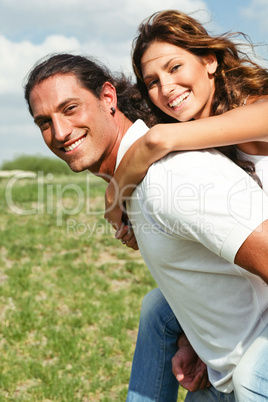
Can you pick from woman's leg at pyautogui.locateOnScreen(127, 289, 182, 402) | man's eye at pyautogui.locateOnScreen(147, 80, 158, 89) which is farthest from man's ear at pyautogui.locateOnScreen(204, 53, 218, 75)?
woman's leg at pyautogui.locateOnScreen(127, 289, 182, 402)

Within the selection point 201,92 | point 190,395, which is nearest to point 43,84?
point 201,92

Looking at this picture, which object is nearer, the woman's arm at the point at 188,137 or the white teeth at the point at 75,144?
the woman's arm at the point at 188,137

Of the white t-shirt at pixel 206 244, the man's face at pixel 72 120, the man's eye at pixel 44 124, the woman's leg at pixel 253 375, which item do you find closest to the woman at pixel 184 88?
the man's face at pixel 72 120

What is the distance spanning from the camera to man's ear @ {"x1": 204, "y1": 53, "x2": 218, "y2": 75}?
3203 mm

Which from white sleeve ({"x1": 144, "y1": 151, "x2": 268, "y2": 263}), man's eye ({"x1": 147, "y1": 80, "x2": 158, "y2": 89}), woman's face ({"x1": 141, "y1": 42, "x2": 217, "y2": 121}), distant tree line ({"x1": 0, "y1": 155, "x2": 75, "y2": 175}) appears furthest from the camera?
distant tree line ({"x1": 0, "y1": 155, "x2": 75, "y2": 175})

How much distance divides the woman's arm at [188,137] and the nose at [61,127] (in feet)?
1.15

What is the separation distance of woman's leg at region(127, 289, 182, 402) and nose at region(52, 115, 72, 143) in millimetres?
1012

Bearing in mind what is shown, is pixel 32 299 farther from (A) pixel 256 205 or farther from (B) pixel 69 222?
(A) pixel 256 205

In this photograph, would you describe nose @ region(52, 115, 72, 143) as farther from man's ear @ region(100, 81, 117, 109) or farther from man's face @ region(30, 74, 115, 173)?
man's ear @ region(100, 81, 117, 109)

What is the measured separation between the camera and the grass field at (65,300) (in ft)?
14.6

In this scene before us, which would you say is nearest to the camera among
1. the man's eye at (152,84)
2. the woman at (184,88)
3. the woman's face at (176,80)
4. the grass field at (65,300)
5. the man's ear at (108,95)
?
the woman at (184,88)

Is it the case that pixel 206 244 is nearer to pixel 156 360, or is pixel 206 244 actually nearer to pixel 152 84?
pixel 156 360

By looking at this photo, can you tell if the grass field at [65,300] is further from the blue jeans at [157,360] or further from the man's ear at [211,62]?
the man's ear at [211,62]

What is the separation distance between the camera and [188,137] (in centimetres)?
216
